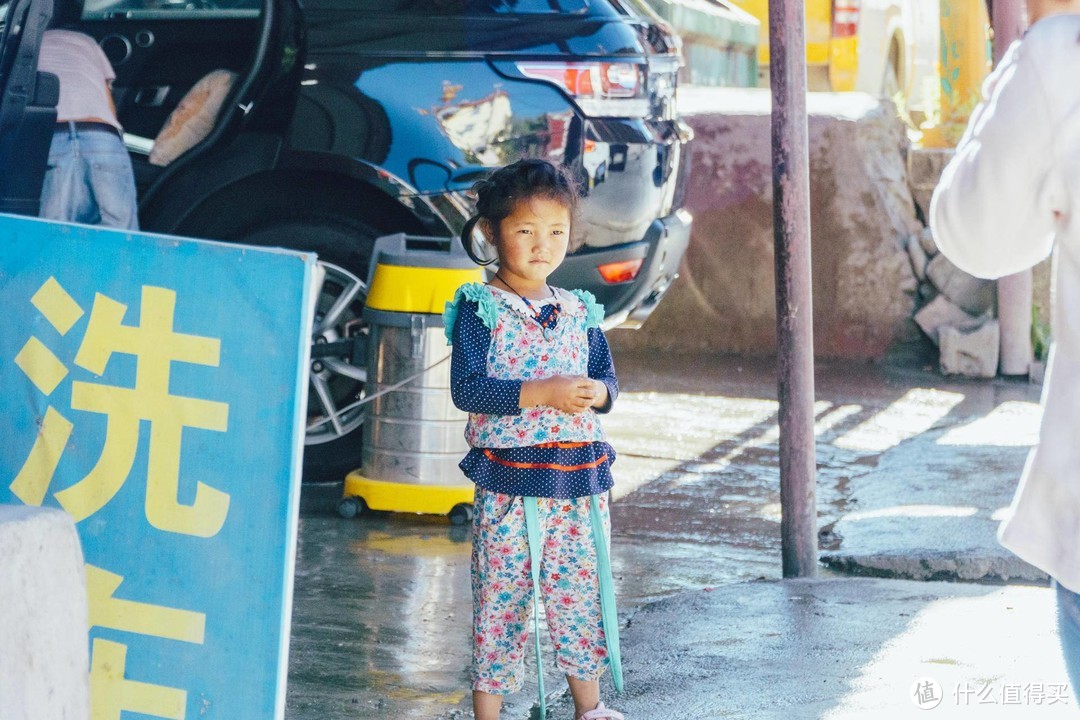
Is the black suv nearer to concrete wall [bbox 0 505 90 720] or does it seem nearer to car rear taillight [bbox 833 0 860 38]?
concrete wall [bbox 0 505 90 720]

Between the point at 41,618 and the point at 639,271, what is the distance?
3.63 m

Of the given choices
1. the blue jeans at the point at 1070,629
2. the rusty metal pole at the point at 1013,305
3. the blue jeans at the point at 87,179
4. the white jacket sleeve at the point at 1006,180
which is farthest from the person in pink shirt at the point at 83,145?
the rusty metal pole at the point at 1013,305

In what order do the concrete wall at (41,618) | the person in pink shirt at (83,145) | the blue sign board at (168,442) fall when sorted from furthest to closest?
the person in pink shirt at (83,145) < the blue sign board at (168,442) < the concrete wall at (41,618)

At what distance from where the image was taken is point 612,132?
5301 mm

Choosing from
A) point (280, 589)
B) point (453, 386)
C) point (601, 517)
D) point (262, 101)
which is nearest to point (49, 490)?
point (280, 589)

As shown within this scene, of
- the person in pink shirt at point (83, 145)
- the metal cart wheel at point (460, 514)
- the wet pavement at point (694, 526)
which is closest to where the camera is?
the wet pavement at point (694, 526)

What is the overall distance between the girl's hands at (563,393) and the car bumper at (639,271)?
86.9 inches

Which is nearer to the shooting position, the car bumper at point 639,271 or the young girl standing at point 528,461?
Result: the young girl standing at point 528,461

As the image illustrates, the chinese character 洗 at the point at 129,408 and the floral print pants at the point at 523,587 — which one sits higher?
the chinese character 洗 at the point at 129,408

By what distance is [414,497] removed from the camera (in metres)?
5.14

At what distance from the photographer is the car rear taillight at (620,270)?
5344 millimetres

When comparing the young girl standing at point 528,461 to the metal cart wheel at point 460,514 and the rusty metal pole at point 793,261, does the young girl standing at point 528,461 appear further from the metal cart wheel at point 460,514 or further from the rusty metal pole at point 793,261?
the metal cart wheel at point 460,514

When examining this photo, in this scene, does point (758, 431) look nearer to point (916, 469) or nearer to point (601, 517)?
point (916, 469)

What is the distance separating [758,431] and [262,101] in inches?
110
